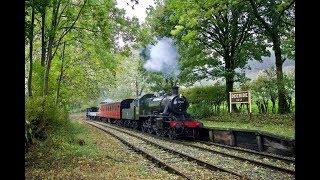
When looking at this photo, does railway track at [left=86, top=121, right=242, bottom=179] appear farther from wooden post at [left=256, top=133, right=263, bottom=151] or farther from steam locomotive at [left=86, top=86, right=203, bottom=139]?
steam locomotive at [left=86, top=86, right=203, bottom=139]

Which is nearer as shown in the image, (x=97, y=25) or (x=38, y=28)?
(x=97, y=25)

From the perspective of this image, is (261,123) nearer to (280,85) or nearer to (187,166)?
(280,85)

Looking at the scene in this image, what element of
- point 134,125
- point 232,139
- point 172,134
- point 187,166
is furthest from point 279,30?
point 187,166

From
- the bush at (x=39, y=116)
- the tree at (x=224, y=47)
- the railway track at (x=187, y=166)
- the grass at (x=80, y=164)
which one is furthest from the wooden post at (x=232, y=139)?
the tree at (x=224, y=47)

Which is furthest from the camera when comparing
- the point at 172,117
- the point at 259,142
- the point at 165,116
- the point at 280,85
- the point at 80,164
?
the point at 280,85

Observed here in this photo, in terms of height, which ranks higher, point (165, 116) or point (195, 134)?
point (165, 116)

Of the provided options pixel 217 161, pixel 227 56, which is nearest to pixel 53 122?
pixel 217 161

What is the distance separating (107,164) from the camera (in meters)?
11.0

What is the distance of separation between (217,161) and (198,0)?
7539mm

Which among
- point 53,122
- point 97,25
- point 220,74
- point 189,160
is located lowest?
point 189,160

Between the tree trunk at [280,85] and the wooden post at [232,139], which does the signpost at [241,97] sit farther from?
the wooden post at [232,139]

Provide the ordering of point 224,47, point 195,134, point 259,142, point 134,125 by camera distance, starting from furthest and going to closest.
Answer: point 224,47, point 134,125, point 195,134, point 259,142

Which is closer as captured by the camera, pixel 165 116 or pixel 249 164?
pixel 249 164
